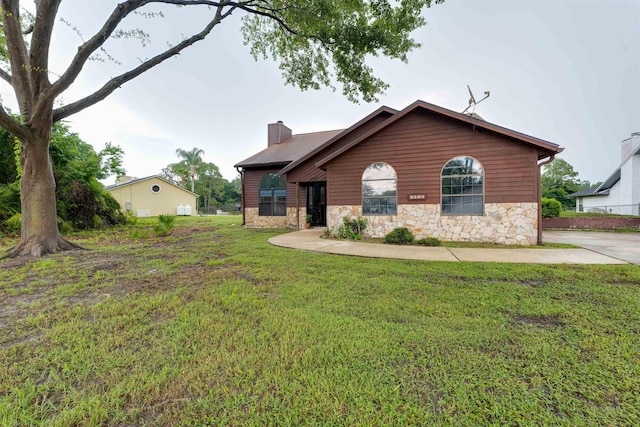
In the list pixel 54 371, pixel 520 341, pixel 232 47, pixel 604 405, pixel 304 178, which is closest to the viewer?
pixel 604 405

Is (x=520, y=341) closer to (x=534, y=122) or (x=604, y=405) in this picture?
(x=604, y=405)

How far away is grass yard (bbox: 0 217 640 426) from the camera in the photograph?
1521 mm

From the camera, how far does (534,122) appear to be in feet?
72.9

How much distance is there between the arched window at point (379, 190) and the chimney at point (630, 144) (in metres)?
24.9

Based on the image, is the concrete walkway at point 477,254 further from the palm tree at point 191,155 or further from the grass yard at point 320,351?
the palm tree at point 191,155

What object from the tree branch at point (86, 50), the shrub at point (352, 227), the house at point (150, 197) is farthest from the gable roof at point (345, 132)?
the house at point (150, 197)

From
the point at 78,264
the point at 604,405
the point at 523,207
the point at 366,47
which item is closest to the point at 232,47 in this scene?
the point at 366,47

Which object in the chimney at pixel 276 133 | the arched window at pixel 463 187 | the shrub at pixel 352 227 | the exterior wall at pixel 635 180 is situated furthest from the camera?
the exterior wall at pixel 635 180

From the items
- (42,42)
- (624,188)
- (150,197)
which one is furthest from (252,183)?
(624,188)

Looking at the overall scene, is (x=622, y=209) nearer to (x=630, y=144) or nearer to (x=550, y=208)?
(x=630, y=144)

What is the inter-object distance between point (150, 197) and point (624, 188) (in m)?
43.9

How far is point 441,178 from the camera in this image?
331 inches

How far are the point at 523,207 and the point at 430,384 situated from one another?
8.13 metres

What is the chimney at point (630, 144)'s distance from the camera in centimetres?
2027
